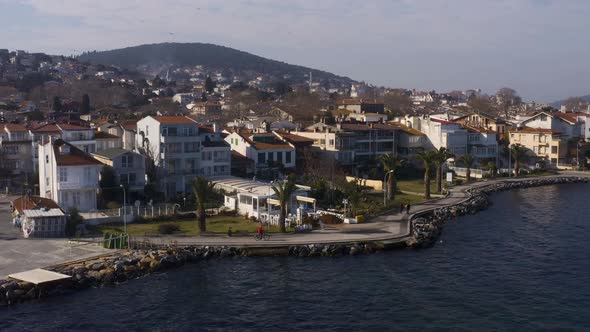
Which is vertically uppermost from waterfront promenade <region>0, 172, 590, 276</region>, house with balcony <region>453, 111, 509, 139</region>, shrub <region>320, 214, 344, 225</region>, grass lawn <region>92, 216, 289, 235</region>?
house with balcony <region>453, 111, 509, 139</region>

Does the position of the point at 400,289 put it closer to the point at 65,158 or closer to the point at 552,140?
the point at 65,158

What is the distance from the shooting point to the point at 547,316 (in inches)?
1037

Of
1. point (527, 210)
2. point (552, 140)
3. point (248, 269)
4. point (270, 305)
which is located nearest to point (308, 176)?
point (527, 210)

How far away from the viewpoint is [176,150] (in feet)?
171

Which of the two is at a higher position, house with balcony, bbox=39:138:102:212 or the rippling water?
house with balcony, bbox=39:138:102:212

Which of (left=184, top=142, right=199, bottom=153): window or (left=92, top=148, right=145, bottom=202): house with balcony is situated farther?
(left=184, top=142, right=199, bottom=153): window

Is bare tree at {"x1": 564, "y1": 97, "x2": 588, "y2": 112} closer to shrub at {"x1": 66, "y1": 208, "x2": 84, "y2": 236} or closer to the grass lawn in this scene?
the grass lawn

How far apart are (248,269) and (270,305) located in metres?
5.18

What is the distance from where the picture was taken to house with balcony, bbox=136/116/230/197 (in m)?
51.6

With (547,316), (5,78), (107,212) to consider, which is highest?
(5,78)

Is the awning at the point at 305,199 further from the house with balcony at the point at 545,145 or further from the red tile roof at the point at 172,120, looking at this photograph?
the house with balcony at the point at 545,145

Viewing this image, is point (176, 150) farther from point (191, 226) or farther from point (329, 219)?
point (329, 219)

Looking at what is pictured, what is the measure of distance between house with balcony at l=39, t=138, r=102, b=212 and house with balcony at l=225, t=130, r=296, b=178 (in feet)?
57.5

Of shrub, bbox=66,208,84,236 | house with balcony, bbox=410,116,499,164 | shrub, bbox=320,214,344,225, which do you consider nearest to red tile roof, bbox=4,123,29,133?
shrub, bbox=66,208,84,236
